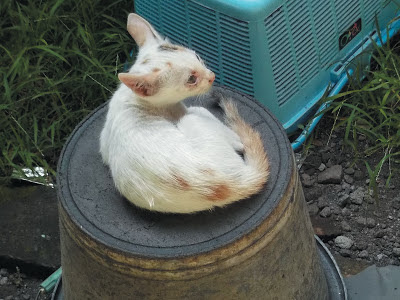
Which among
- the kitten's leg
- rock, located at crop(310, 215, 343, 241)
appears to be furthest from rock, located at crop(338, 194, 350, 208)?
the kitten's leg

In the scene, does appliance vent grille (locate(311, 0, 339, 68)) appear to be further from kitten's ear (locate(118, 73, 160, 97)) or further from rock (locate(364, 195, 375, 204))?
kitten's ear (locate(118, 73, 160, 97))

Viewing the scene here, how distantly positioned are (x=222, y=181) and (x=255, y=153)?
191 mm

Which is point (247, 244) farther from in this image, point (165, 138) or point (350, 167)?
point (350, 167)

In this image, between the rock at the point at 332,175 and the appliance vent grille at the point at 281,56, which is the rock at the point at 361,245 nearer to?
the rock at the point at 332,175

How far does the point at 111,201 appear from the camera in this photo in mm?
2254

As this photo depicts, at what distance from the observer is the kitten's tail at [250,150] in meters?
2.16

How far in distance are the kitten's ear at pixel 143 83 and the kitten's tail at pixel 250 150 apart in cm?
28

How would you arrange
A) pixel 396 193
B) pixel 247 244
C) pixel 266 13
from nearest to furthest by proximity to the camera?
1. pixel 247 244
2. pixel 266 13
3. pixel 396 193

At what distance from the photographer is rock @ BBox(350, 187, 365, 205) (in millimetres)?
3271

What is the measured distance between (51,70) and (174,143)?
1.71 meters

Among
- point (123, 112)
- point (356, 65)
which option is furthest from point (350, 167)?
point (123, 112)

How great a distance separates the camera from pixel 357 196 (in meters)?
3.29

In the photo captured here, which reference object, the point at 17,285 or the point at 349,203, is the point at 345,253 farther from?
the point at 17,285

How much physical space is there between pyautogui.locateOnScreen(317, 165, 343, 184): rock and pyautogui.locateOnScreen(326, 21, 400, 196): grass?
0.10m
